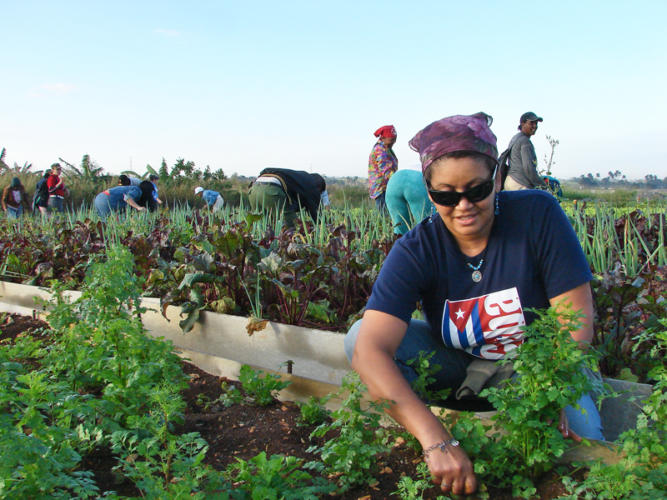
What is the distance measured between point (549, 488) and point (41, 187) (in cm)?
1215

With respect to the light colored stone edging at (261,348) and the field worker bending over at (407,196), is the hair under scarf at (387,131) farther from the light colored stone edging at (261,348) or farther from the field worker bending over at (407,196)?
the light colored stone edging at (261,348)

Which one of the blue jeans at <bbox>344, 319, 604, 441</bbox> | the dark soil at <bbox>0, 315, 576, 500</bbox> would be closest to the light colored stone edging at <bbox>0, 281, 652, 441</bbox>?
the dark soil at <bbox>0, 315, 576, 500</bbox>

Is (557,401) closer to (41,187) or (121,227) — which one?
(121,227)

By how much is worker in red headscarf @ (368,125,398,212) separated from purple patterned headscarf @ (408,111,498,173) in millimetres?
4358

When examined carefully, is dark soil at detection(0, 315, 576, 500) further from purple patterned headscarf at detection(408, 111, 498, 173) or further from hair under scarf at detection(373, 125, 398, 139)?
hair under scarf at detection(373, 125, 398, 139)

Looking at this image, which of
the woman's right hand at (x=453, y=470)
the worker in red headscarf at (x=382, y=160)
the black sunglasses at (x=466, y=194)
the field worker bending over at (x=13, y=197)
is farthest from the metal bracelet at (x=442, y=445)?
the field worker bending over at (x=13, y=197)

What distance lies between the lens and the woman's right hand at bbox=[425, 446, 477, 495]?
1.47 m

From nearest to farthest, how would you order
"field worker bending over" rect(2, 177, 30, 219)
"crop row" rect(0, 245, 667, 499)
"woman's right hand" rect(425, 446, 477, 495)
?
"crop row" rect(0, 245, 667, 499) → "woman's right hand" rect(425, 446, 477, 495) → "field worker bending over" rect(2, 177, 30, 219)

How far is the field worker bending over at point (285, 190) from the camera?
19.9ft

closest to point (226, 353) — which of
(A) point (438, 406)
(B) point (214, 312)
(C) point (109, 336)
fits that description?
(B) point (214, 312)

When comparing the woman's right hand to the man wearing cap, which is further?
the man wearing cap

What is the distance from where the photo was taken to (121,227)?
18.9 ft

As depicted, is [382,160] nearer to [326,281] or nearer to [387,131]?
[387,131]

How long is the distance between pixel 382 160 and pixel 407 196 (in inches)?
74.0
